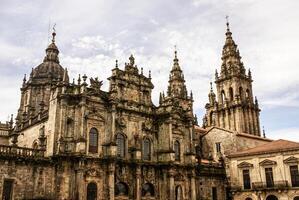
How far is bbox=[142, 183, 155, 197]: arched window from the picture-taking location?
32406mm

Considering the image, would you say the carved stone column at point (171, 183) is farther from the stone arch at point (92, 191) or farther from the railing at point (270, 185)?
the railing at point (270, 185)

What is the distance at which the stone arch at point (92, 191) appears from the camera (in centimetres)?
2836

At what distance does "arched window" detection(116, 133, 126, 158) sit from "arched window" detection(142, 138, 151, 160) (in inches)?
92.7

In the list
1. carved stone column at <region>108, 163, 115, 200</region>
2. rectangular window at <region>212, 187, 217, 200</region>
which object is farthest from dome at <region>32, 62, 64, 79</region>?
rectangular window at <region>212, 187, 217, 200</region>

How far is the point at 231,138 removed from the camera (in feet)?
135

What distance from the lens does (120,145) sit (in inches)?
1256

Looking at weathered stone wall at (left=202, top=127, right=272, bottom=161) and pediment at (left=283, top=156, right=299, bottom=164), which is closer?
pediment at (left=283, top=156, right=299, bottom=164)

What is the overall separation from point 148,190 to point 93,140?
729 cm

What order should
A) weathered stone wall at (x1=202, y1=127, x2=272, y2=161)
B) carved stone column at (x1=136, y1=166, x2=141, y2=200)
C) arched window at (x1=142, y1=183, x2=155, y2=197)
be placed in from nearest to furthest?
carved stone column at (x1=136, y1=166, x2=141, y2=200), arched window at (x1=142, y1=183, x2=155, y2=197), weathered stone wall at (x1=202, y1=127, x2=272, y2=161)

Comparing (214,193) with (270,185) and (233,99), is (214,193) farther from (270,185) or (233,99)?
(233,99)

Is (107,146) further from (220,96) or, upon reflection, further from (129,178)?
(220,96)

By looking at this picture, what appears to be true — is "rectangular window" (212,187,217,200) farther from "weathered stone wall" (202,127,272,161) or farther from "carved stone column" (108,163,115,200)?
"carved stone column" (108,163,115,200)

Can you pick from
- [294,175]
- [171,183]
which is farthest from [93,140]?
[294,175]

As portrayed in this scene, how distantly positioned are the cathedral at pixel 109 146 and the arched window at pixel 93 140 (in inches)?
3.3
